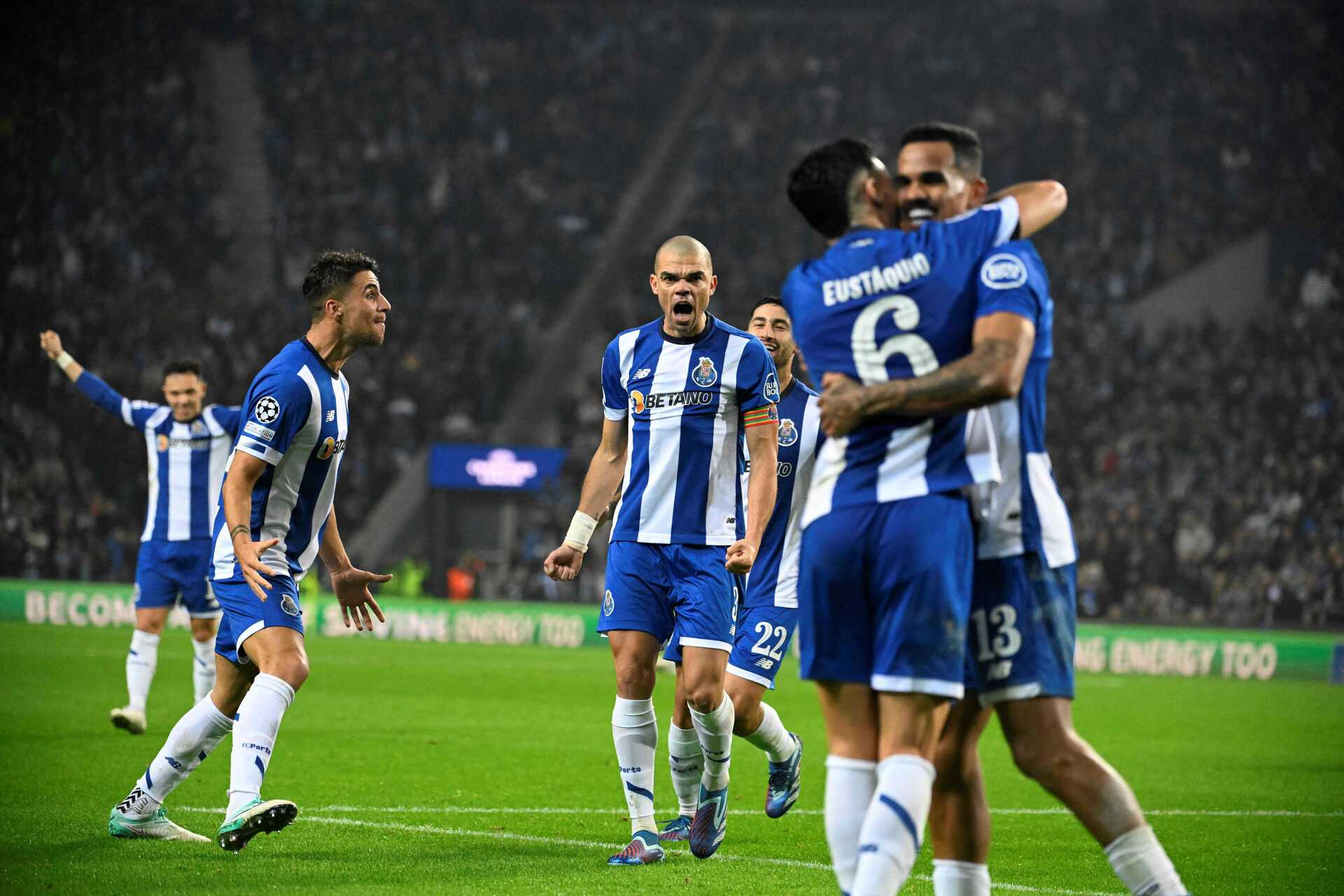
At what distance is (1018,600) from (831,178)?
4.19 ft

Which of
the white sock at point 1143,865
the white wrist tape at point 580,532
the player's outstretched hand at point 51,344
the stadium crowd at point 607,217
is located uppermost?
the stadium crowd at point 607,217

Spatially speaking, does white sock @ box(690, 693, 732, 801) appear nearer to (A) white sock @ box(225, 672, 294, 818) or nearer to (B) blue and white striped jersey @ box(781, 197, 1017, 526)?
(A) white sock @ box(225, 672, 294, 818)

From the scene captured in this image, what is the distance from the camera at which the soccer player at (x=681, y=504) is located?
22.4 feet

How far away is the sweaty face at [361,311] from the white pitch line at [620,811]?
258 centimetres

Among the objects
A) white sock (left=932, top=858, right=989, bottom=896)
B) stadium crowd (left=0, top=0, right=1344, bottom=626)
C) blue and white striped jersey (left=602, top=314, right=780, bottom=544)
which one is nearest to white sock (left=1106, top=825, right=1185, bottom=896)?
white sock (left=932, top=858, right=989, bottom=896)

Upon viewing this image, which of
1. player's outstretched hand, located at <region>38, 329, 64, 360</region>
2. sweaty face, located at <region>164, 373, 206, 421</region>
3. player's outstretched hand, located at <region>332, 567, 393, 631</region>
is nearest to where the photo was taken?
player's outstretched hand, located at <region>332, 567, 393, 631</region>

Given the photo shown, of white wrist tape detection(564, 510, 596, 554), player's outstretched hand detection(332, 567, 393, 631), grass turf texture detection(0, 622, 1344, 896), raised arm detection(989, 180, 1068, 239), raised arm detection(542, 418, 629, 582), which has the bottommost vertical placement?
grass turf texture detection(0, 622, 1344, 896)

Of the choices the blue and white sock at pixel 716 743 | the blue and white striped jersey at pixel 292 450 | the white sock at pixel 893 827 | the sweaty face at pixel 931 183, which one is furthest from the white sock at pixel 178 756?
the sweaty face at pixel 931 183

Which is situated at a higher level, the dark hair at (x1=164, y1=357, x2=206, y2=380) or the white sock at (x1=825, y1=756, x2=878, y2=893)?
the dark hair at (x1=164, y1=357, x2=206, y2=380)

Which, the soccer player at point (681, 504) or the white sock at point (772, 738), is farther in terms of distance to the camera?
the white sock at point (772, 738)

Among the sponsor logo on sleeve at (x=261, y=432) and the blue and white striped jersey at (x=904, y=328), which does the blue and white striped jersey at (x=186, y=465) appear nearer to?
the sponsor logo on sleeve at (x=261, y=432)

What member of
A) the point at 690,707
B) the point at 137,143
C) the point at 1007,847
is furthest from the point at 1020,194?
the point at 137,143

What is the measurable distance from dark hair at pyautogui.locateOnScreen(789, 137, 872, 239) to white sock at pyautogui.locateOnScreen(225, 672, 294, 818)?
3.11 meters

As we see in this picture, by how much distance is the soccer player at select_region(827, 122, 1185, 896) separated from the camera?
163 inches
